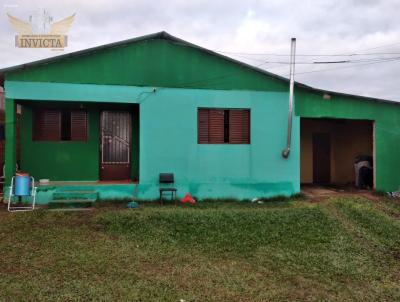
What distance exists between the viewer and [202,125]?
9.88 meters

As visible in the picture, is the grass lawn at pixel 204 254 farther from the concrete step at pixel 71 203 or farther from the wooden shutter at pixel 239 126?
the wooden shutter at pixel 239 126

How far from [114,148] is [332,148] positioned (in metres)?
8.83

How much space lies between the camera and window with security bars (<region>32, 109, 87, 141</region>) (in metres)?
10.1

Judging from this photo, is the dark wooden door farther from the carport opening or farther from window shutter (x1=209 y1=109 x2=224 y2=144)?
window shutter (x1=209 y1=109 x2=224 y2=144)

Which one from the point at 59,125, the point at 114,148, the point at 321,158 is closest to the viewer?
the point at 59,125

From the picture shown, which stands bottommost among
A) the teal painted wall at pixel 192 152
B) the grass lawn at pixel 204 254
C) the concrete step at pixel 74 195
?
the grass lawn at pixel 204 254

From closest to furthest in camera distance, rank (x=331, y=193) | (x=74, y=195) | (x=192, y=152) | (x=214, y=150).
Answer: (x=74, y=195) → (x=192, y=152) → (x=214, y=150) → (x=331, y=193)

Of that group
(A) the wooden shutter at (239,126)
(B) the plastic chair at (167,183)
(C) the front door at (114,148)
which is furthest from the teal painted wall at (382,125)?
(C) the front door at (114,148)

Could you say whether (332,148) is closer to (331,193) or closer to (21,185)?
(331,193)

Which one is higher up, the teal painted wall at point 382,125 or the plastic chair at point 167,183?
the teal painted wall at point 382,125

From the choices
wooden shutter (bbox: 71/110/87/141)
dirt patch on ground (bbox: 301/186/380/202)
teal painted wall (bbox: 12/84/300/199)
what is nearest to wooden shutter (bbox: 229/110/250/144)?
teal painted wall (bbox: 12/84/300/199)

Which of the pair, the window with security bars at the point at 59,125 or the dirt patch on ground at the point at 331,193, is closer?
the window with security bars at the point at 59,125

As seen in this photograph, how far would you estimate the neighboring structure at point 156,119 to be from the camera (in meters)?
9.11

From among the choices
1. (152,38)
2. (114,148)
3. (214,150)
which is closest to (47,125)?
(114,148)
